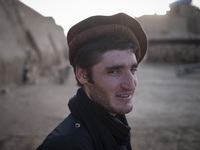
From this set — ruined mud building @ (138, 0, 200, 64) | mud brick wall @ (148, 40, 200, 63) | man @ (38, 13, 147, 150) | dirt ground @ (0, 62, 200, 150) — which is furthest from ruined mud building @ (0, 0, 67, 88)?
mud brick wall @ (148, 40, 200, 63)

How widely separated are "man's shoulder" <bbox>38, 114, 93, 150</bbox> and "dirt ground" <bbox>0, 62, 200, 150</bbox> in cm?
253

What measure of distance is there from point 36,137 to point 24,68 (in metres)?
6.40

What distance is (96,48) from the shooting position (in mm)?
1281

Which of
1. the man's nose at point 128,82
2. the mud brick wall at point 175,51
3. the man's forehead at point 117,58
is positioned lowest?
the mud brick wall at point 175,51

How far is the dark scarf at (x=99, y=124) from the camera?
1177 mm

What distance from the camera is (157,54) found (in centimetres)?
1848

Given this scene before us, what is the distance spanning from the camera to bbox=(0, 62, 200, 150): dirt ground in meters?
3.44

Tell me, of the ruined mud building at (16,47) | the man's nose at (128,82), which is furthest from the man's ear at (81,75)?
the ruined mud building at (16,47)

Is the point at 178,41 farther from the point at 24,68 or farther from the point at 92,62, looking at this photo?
the point at 92,62

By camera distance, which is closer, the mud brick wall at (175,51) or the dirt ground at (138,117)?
the dirt ground at (138,117)

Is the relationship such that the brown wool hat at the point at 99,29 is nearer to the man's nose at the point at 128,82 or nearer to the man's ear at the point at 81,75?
the man's ear at the point at 81,75

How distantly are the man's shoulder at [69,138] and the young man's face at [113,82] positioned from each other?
0.28m

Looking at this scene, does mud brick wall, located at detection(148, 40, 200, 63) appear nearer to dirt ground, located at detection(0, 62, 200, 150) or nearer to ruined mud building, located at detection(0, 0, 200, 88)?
ruined mud building, located at detection(0, 0, 200, 88)

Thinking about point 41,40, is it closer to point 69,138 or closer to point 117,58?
point 117,58
